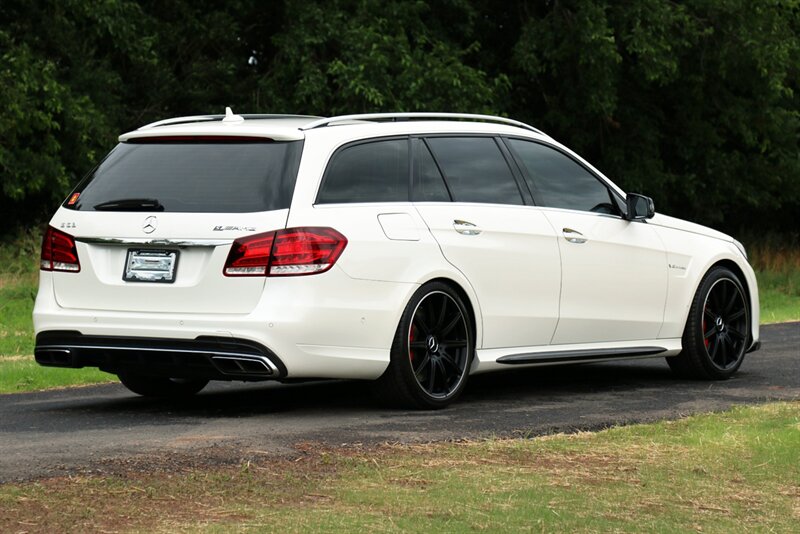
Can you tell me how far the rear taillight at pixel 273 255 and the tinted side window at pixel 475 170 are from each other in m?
1.44

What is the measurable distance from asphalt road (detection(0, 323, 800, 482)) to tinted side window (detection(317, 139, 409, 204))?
4.16ft

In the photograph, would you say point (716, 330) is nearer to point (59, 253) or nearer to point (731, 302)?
point (731, 302)

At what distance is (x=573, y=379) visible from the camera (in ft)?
38.0

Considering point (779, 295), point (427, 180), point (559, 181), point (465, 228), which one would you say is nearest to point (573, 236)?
point (559, 181)

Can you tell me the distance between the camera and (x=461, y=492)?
6.55 m

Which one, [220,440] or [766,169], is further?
Result: [766,169]

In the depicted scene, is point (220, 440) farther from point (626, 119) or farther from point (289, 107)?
point (626, 119)

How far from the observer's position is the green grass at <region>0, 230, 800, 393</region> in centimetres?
1158

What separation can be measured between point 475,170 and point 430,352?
1.31 m

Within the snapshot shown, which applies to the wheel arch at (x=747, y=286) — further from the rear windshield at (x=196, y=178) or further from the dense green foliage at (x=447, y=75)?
the dense green foliage at (x=447, y=75)

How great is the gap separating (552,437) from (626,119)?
20.9 meters

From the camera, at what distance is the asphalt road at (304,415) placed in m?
7.58

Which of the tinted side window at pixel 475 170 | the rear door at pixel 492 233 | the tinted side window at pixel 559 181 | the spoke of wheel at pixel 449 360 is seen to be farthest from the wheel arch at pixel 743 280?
the spoke of wheel at pixel 449 360

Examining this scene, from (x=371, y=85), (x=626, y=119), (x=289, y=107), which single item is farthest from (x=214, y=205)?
(x=626, y=119)
